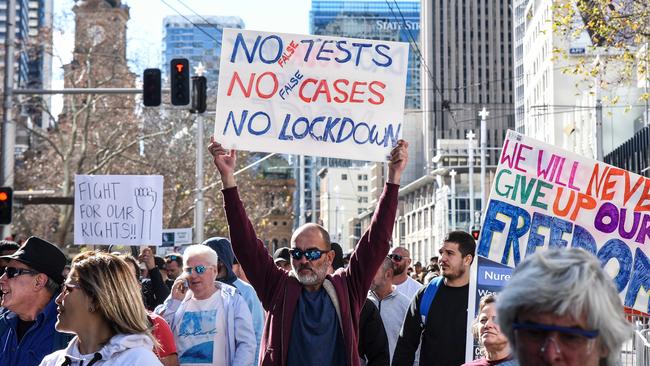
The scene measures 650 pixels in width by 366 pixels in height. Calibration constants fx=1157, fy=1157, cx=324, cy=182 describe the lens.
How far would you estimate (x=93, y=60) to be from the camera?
3838 centimetres

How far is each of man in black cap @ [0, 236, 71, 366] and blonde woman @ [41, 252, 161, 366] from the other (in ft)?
4.62

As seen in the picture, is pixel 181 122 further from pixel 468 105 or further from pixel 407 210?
pixel 468 105

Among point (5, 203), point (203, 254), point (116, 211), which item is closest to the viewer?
point (203, 254)

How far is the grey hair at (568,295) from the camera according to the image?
2674mm

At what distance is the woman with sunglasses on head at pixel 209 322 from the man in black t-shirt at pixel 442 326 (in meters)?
0.99

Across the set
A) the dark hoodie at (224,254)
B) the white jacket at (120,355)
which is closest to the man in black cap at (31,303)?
the white jacket at (120,355)

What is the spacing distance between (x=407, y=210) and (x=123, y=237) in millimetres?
122545

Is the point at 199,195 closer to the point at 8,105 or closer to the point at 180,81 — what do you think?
the point at 8,105

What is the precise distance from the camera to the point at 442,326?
7.28 m

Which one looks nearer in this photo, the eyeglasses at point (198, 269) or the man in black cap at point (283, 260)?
the eyeglasses at point (198, 269)

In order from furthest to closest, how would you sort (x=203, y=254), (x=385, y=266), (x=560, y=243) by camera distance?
(x=385, y=266) < (x=203, y=254) < (x=560, y=243)

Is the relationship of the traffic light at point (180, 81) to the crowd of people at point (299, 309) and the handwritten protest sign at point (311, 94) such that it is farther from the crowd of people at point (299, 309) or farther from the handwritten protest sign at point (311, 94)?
the handwritten protest sign at point (311, 94)

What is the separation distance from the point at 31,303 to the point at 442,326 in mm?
2629

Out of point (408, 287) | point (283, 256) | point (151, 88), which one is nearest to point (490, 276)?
point (408, 287)
